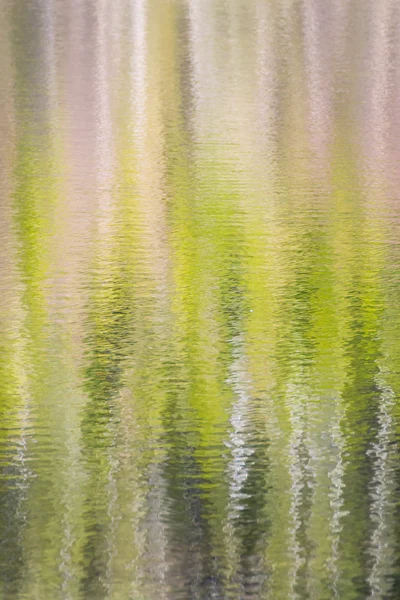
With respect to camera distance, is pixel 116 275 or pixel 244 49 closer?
pixel 116 275

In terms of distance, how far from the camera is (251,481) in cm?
195

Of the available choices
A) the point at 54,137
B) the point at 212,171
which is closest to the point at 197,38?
the point at 54,137

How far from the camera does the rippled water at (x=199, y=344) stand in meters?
1.75

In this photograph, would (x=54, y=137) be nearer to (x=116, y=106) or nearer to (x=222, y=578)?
(x=116, y=106)

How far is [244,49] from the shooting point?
7.51 meters

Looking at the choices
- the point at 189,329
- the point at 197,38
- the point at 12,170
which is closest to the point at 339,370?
the point at 189,329

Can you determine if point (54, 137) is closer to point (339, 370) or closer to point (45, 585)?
point (339, 370)

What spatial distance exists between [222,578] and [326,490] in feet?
1.00

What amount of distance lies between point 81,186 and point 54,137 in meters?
0.78

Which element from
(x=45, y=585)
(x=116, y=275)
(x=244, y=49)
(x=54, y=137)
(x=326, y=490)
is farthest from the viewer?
(x=244, y=49)

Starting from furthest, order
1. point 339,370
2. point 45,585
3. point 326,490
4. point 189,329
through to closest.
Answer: point 189,329 < point 339,370 < point 326,490 < point 45,585

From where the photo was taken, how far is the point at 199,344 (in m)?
2.61

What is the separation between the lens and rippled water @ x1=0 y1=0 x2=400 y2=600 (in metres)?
1.75

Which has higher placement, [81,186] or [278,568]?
[81,186]
